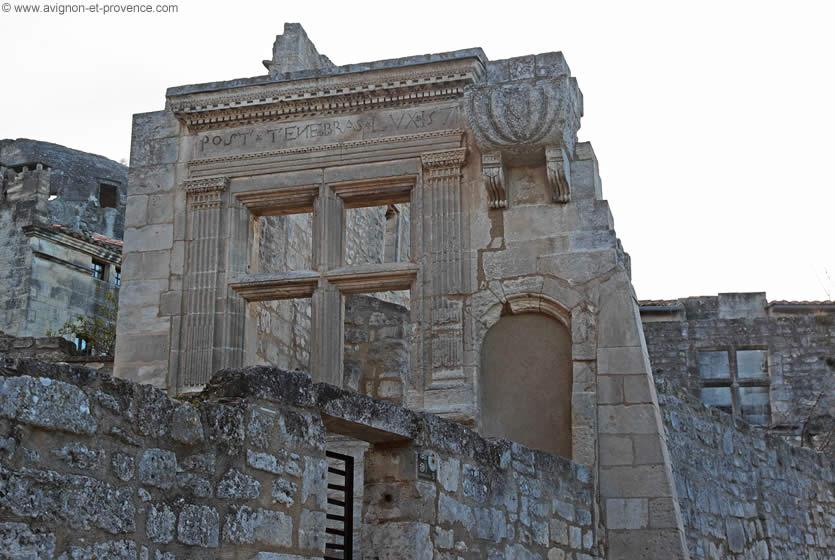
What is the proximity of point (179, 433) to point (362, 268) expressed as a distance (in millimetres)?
6372

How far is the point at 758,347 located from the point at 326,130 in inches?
367

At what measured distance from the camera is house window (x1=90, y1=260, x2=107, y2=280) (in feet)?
80.2

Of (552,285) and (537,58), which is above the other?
(537,58)

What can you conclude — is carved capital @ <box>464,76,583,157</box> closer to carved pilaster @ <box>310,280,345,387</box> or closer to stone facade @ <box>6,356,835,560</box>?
carved pilaster @ <box>310,280,345,387</box>

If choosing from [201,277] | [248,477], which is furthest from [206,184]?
[248,477]

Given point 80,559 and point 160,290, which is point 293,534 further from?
point 160,290

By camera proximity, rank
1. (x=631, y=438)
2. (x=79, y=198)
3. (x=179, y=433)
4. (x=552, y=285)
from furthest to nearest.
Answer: (x=79, y=198) → (x=552, y=285) → (x=631, y=438) → (x=179, y=433)

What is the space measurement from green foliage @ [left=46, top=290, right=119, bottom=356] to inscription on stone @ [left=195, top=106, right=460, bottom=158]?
9.70 m

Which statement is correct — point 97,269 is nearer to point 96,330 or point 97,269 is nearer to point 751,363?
point 96,330

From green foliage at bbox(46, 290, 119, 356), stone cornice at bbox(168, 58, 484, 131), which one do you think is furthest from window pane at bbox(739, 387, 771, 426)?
green foliage at bbox(46, 290, 119, 356)

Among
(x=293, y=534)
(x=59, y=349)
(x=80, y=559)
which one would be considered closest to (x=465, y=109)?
(x=293, y=534)

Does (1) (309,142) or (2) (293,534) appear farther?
(1) (309,142)

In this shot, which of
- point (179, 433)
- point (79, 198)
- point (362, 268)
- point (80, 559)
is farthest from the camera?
point (79, 198)

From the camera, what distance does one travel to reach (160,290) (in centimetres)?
1112
